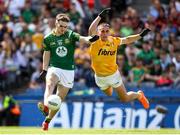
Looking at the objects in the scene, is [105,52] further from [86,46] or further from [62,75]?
[86,46]

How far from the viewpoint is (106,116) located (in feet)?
80.0

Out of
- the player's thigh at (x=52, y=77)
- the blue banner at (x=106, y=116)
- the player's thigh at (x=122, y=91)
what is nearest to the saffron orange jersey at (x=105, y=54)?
the player's thigh at (x=122, y=91)

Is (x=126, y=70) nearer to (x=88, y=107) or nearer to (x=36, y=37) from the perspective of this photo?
(x=88, y=107)

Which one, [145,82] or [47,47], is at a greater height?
[47,47]

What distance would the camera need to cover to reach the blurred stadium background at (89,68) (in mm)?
24172

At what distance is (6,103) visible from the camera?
83.2 feet

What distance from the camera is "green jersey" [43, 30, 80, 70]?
18.1m

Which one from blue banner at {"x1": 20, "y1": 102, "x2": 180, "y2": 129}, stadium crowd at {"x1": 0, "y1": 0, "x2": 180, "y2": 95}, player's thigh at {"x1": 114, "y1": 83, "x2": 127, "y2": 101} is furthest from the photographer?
stadium crowd at {"x1": 0, "y1": 0, "x2": 180, "y2": 95}

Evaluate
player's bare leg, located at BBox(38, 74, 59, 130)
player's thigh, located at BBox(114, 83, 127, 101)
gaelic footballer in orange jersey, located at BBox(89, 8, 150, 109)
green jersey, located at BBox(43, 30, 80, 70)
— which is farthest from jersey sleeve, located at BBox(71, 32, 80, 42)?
player's thigh, located at BBox(114, 83, 127, 101)

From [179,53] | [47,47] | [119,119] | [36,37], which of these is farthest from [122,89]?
[36,37]

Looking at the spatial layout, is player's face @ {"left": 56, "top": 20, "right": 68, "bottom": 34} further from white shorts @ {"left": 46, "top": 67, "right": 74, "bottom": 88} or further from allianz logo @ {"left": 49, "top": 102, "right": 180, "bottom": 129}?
allianz logo @ {"left": 49, "top": 102, "right": 180, "bottom": 129}

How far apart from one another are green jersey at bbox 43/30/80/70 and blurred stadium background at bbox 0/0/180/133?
6178 mm

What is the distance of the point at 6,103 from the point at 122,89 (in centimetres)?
668

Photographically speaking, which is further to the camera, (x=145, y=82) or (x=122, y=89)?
(x=145, y=82)
